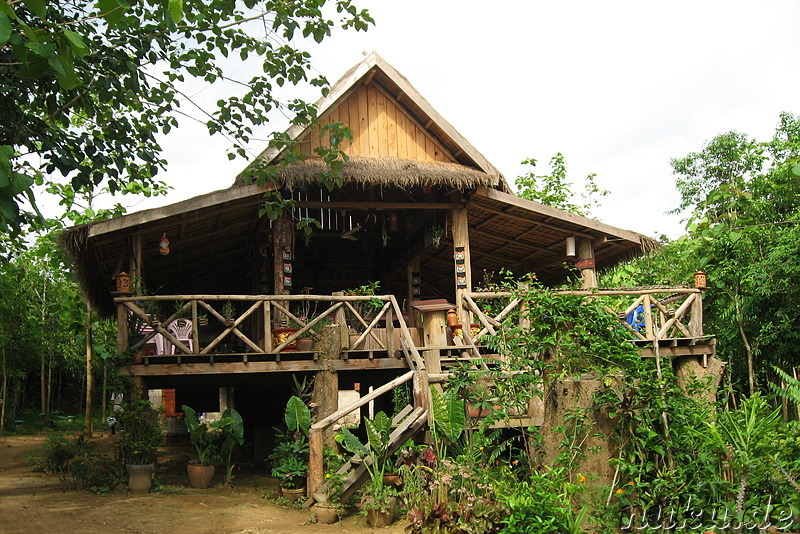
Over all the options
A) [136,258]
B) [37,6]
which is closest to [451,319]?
[136,258]

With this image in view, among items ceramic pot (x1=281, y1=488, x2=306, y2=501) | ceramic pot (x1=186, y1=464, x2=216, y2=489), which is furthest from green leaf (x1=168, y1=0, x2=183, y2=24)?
ceramic pot (x1=186, y1=464, x2=216, y2=489)

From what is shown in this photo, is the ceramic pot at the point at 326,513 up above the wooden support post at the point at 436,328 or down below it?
below

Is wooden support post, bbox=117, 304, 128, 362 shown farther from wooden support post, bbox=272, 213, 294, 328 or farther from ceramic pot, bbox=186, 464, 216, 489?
wooden support post, bbox=272, 213, 294, 328

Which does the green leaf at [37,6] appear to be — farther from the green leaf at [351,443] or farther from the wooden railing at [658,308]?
the wooden railing at [658,308]

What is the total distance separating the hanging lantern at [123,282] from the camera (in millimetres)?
8844

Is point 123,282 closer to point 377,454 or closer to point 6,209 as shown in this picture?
point 377,454

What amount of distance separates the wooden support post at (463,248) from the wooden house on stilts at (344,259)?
0.07 ft

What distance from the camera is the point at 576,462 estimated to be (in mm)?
5418

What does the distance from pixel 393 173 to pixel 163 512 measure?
17.6ft

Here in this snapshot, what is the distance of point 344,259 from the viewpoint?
Result: 49.6ft

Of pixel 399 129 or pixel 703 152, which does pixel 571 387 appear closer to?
pixel 399 129

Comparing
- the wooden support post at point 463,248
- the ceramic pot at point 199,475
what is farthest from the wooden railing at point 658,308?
the ceramic pot at point 199,475

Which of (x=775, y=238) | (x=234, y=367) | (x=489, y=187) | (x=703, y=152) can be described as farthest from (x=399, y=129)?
(x=703, y=152)

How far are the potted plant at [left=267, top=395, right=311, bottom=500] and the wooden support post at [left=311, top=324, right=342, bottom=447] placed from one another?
669mm
